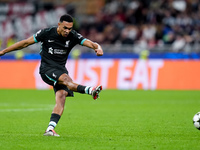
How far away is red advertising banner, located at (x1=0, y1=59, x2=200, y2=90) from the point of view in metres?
20.7

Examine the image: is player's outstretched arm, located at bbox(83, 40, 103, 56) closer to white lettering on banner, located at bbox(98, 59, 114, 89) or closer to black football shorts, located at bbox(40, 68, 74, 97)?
black football shorts, located at bbox(40, 68, 74, 97)

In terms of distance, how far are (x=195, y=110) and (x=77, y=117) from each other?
3706 millimetres

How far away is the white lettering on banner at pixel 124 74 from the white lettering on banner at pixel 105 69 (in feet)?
1.60

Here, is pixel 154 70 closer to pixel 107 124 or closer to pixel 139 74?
pixel 139 74

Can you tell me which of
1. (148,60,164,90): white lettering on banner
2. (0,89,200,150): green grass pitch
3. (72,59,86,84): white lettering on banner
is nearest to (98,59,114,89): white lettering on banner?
(72,59,86,84): white lettering on banner

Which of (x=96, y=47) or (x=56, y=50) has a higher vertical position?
(x=96, y=47)

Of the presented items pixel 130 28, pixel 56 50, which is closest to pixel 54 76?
pixel 56 50

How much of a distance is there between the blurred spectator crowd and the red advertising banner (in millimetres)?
1781

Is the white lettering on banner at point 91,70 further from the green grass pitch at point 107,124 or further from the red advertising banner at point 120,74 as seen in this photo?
the green grass pitch at point 107,124

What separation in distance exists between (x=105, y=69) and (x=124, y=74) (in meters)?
0.94

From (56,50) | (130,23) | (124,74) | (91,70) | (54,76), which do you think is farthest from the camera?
(130,23)

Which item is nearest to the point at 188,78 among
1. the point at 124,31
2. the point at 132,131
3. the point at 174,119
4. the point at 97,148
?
the point at 124,31

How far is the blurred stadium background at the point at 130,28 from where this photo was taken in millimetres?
21109

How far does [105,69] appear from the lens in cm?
2142
